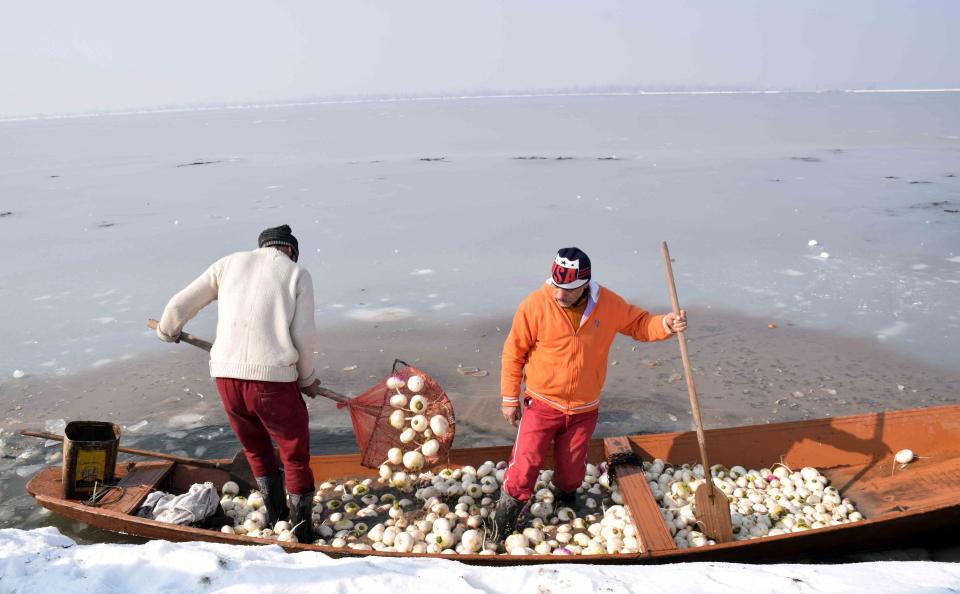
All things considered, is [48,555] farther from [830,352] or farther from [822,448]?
[830,352]

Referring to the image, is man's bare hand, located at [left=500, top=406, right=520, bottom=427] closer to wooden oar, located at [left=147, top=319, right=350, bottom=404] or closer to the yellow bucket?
wooden oar, located at [left=147, top=319, right=350, bottom=404]

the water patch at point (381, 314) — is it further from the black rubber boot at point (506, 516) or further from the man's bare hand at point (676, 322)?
the man's bare hand at point (676, 322)

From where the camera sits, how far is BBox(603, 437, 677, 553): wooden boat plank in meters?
3.84

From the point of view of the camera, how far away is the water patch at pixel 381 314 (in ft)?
27.5

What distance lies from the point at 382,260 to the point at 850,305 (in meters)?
6.33

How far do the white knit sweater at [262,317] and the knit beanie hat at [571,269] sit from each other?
4.27 feet

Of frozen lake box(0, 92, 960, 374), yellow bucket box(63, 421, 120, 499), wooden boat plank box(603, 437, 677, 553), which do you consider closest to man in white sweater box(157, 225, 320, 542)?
yellow bucket box(63, 421, 120, 499)

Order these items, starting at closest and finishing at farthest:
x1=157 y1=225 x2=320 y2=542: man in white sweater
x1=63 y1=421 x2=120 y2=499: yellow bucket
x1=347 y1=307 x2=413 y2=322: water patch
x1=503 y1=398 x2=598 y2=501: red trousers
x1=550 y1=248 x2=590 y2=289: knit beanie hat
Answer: x1=550 y1=248 x2=590 y2=289: knit beanie hat → x1=157 y1=225 x2=320 y2=542: man in white sweater → x1=503 y1=398 x2=598 y2=501: red trousers → x1=63 y1=421 x2=120 y2=499: yellow bucket → x1=347 y1=307 x2=413 y2=322: water patch

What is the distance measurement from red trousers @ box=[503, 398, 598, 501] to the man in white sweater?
3.97 ft

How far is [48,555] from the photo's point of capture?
323 cm

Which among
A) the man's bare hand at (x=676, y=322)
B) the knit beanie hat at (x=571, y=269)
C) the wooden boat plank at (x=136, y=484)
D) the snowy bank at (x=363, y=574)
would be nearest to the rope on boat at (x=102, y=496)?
the wooden boat plank at (x=136, y=484)

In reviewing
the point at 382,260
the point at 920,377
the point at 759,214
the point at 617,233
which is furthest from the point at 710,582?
the point at 759,214

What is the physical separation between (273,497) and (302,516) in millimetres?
225

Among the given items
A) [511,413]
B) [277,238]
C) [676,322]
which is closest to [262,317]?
[277,238]
